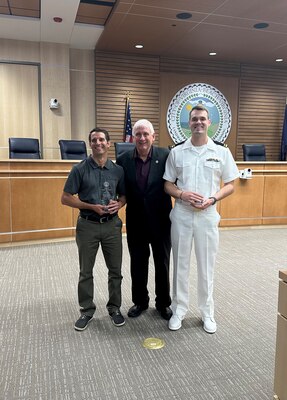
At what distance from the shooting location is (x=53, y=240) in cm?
493

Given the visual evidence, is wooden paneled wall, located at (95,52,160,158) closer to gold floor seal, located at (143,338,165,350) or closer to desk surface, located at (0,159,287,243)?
desk surface, located at (0,159,287,243)

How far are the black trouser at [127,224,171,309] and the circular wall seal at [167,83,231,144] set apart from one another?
19.1 ft

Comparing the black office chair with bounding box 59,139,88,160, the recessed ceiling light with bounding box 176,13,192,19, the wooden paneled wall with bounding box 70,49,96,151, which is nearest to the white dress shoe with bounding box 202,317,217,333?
the black office chair with bounding box 59,139,88,160

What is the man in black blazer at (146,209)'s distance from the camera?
2.56 metres

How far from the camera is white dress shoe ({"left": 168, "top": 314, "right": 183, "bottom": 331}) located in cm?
257

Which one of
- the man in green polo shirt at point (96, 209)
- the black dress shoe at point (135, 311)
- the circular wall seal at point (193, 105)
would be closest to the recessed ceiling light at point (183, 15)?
the circular wall seal at point (193, 105)

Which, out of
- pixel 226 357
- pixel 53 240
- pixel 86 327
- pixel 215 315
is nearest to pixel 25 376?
pixel 86 327

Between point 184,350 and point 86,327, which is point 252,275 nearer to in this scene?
point 184,350

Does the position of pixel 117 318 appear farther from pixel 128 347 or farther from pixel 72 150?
pixel 72 150

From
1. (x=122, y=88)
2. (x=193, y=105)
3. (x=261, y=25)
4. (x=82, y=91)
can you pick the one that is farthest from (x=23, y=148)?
(x=261, y=25)

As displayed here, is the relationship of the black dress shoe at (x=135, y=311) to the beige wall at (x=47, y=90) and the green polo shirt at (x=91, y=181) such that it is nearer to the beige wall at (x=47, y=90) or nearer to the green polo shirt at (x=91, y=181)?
the green polo shirt at (x=91, y=181)

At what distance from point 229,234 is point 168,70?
14.4ft

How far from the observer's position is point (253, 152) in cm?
704

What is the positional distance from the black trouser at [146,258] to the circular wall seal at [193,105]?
582cm
